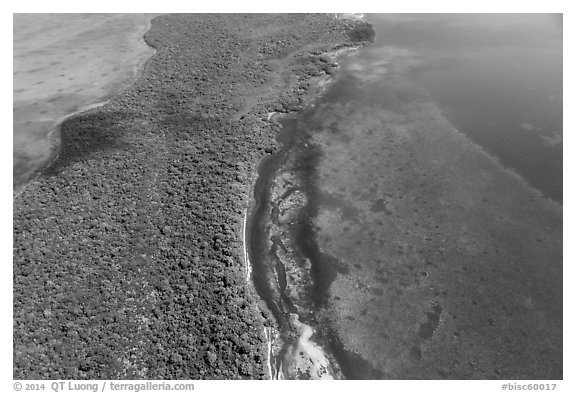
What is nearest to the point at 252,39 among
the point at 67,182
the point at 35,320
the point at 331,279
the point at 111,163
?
the point at 111,163

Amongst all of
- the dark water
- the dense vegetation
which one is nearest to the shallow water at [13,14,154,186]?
the dense vegetation

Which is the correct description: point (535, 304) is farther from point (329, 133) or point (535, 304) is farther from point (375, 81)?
point (375, 81)

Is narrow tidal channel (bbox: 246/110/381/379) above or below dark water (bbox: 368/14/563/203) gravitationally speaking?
below

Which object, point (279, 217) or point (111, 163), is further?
point (111, 163)

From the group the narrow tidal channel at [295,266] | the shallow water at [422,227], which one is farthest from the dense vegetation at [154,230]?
the shallow water at [422,227]

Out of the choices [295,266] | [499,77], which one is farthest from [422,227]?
[499,77]

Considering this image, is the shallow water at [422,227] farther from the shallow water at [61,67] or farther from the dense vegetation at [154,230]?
the shallow water at [61,67]

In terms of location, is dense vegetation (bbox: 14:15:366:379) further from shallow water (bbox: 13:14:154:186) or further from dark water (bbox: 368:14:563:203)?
dark water (bbox: 368:14:563:203)
